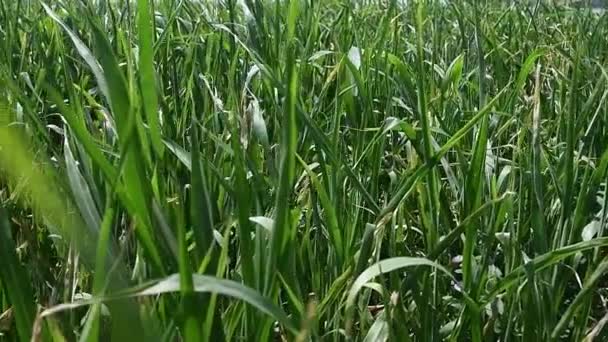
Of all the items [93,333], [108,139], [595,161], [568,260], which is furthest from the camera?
[595,161]

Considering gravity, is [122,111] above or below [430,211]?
above

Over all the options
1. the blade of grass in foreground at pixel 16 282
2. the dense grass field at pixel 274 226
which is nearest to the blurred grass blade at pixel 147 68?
the dense grass field at pixel 274 226

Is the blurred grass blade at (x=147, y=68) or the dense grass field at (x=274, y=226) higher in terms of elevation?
the blurred grass blade at (x=147, y=68)

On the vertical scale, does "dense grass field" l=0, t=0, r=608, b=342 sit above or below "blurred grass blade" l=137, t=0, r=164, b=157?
below

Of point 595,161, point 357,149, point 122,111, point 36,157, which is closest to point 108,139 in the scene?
point 36,157

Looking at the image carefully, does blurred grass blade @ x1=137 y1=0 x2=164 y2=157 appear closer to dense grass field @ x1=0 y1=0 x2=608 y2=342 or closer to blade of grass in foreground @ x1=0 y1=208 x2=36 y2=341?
dense grass field @ x1=0 y1=0 x2=608 y2=342

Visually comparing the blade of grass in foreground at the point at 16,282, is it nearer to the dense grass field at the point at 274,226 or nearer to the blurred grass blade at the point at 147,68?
the dense grass field at the point at 274,226

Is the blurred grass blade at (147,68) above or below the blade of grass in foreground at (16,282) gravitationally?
above

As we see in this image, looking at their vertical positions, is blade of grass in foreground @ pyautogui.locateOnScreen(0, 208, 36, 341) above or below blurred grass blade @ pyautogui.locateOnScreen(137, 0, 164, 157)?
below

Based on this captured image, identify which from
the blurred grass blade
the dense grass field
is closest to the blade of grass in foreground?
the dense grass field

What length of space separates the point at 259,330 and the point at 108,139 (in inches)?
13.5

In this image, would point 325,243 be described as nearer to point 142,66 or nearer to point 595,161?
point 142,66

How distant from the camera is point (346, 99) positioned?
838mm

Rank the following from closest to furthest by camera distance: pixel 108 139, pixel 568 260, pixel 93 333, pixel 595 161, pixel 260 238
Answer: pixel 93 333, pixel 260 238, pixel 568 260, pixel 108 139, pixel 595 161
